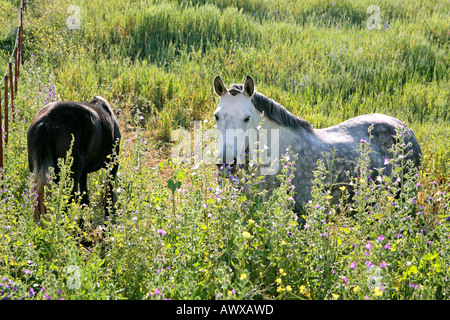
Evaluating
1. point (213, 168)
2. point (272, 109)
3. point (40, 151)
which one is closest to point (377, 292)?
point (272, 109)

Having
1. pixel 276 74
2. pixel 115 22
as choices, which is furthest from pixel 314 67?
pixel 115 22

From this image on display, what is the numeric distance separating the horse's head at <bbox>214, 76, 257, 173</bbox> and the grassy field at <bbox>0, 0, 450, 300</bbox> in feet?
0.91

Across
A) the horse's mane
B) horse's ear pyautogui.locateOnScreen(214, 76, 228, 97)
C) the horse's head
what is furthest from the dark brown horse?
the horse's mane

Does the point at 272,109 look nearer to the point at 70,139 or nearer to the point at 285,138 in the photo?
the point at 285,138

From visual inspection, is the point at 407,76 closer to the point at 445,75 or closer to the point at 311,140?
the point at 445,75

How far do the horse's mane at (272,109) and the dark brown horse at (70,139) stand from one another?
1324mm

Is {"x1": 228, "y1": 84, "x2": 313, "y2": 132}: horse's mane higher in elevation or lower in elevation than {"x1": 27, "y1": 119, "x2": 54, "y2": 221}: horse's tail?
higher

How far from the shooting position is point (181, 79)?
32.0 feet

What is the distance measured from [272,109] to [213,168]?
1440mm

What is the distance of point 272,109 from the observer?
4.83 m

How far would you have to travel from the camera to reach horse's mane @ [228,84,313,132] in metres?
4.66

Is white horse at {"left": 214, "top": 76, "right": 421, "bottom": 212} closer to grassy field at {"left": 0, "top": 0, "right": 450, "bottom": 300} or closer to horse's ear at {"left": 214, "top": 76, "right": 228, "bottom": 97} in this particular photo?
horse's ear at {"left": 214, "top": 76, "right": 228, "bottom": 97}

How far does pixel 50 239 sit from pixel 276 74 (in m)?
7.93

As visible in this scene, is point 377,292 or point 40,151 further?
point 40,151
